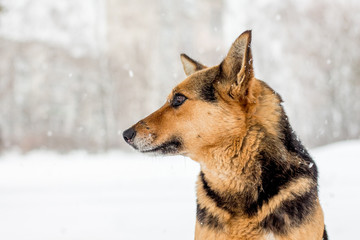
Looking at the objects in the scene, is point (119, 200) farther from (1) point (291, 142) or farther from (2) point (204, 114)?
(1) point (291, 142)

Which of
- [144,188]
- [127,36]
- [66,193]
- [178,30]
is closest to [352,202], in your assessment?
[144,188]

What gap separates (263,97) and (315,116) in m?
19.7

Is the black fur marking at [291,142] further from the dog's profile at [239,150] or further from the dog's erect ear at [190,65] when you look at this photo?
the dog's erect ear at [190,65]

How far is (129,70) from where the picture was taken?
2212 cm

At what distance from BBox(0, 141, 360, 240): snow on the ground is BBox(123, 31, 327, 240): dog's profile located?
94 cm

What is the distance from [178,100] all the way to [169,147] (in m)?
0.42

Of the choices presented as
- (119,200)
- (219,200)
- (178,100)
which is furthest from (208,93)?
(119,200)

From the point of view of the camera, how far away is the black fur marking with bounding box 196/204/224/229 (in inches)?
115

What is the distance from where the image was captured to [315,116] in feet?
70.7

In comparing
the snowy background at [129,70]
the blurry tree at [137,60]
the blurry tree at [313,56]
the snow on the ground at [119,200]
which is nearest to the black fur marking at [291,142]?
the snow on the ground at [119,200]

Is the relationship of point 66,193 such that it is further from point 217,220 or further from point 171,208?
point 217,220

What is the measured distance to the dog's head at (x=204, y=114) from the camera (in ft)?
9.89

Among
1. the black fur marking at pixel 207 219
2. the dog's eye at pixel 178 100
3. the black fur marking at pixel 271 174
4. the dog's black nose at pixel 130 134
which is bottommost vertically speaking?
the black fur marking at pixel 207 219

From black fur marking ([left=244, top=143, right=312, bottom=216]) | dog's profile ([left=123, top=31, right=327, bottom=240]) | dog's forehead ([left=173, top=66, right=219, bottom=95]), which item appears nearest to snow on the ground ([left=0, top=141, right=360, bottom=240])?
dog's profile ([left=123, top=31, right=327, bottom=240])
